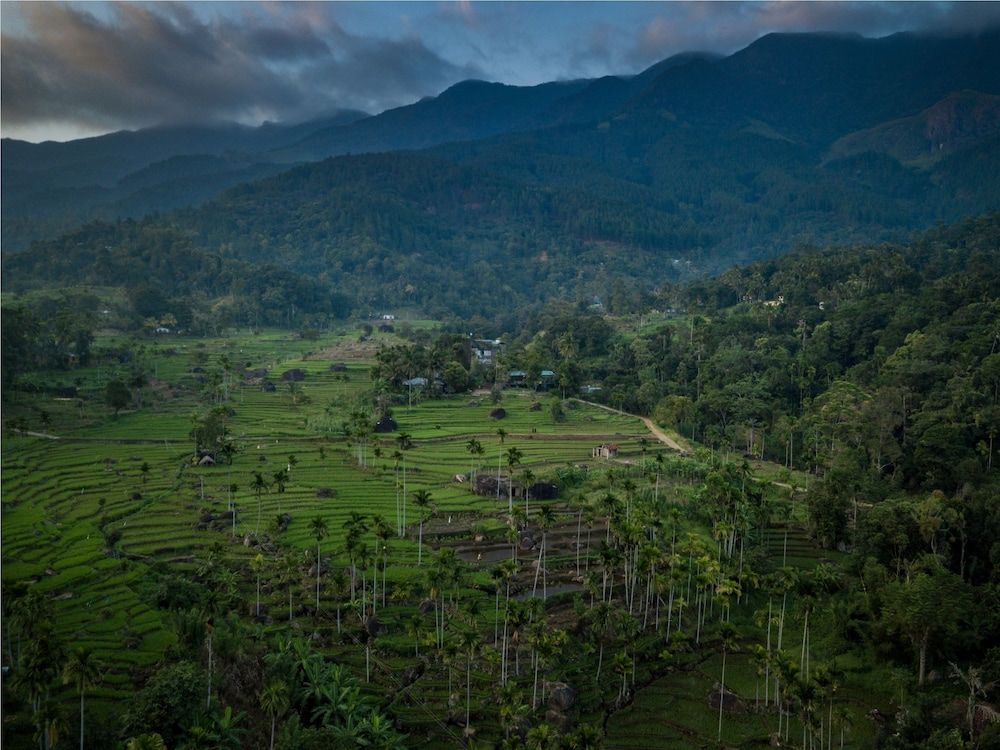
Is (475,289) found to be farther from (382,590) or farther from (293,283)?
(382,590)

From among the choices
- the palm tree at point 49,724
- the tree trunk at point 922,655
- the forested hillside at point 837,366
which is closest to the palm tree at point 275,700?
Answer: the palm tree at point 49,724

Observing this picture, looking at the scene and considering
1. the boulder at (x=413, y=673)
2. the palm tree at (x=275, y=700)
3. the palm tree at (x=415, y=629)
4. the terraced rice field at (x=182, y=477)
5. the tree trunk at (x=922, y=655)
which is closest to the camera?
the palm tree at (x=275, y=700)

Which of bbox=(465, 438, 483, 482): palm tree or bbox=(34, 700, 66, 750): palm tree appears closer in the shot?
bbox=(34, 700, 66, 750): palm tree

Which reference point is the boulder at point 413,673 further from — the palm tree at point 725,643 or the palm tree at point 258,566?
the palm tree at point 725,643

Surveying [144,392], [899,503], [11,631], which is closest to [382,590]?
[11,631]

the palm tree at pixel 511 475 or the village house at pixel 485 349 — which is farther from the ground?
the village house at pixel 485 349

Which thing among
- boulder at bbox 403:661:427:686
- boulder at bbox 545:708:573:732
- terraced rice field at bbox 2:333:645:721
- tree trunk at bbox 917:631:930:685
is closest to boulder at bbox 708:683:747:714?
boulder at bbox 545:708:573:732

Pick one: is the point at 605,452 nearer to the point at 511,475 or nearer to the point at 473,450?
the point at 511,475

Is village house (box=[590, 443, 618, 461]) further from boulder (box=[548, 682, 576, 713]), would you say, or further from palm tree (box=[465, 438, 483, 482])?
boulder (box=[548, 682, 576, 713])

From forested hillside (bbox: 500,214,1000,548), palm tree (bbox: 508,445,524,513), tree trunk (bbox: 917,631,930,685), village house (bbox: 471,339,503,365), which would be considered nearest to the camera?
tree trunk (bbox: 917,631,930,685)

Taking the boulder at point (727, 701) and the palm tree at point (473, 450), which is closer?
the boulder at point (727, 701)

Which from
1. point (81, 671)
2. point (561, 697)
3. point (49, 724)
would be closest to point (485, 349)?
point (561, 697)

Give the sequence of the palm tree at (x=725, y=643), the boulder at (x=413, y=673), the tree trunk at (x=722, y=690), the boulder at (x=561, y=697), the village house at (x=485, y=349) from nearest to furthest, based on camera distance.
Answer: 1. the tree trunk at (x=722, y=690)
2. the boulder at (x=561, y=697)
3. the palm tree at (x=725, y=643)
4. the boulder at (x=413, y=673)
5. the village house at (x=485, y=349)
